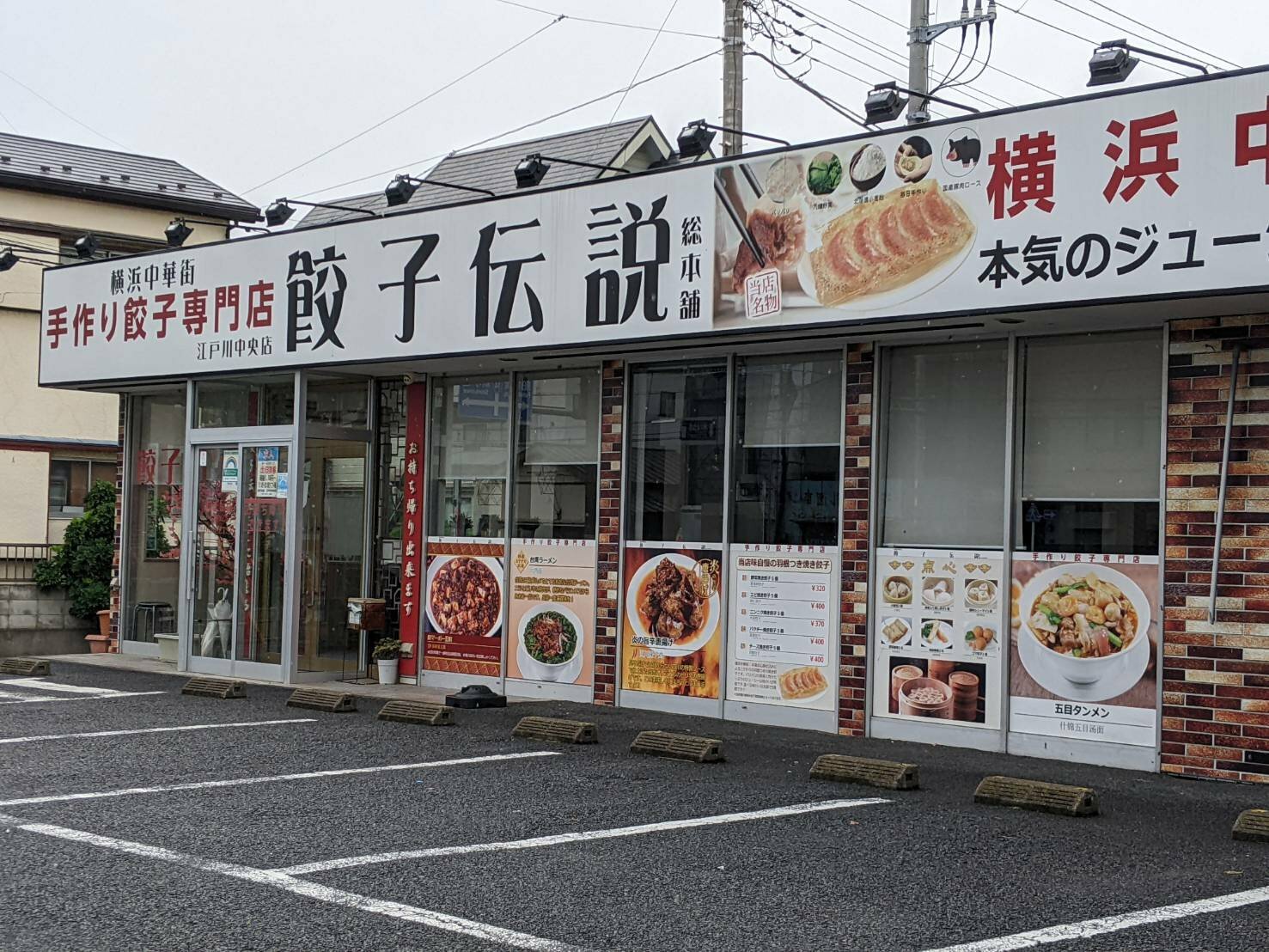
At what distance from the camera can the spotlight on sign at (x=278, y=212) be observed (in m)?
15.2

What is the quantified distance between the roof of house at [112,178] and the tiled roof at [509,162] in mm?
6886

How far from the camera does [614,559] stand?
12906 millimetres

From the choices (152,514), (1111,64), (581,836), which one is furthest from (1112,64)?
(152,514)

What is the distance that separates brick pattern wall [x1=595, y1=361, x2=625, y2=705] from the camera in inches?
508

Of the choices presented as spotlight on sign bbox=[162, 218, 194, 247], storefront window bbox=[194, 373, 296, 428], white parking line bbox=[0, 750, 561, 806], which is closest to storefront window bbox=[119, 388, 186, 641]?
storefront window bbox=[194, 373, 296, 428]

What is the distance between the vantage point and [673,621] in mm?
12531

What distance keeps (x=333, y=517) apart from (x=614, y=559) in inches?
151

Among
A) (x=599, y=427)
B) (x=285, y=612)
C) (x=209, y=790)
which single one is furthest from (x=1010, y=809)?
(x=285, y=612)

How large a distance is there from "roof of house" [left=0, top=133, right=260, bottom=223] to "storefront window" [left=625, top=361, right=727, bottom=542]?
57.3 ft

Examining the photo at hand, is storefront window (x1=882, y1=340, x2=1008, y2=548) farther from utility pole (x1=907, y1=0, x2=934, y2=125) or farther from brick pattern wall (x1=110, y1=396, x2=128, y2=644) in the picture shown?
brick pattern wall (x1=110, y1=396, x2=128, y2=644)

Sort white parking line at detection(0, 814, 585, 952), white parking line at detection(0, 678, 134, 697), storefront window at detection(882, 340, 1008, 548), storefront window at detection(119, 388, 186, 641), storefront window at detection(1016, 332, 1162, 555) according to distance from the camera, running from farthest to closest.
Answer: storefront window at detection(119, 388, 186, 641) < white parking line at detection(0, 678, 134, 697) < storefront window at detection(882, 340, 1008, 548) < storefront window at detection(1016, 332, 1162, 555) < white parking line at detection(0, 814, 585, 952)

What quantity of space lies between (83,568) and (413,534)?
9485 millimetres

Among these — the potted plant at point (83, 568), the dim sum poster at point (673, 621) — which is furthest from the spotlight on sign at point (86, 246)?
the dim sum poster at point (673, 621)

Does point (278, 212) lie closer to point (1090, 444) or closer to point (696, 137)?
point (696, 137)
